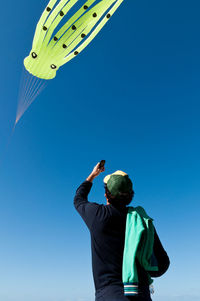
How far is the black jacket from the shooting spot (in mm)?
3357

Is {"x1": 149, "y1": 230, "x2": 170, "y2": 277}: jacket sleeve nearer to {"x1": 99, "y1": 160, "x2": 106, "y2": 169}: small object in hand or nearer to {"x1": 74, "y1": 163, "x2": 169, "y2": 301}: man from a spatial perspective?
{"x1": 74, "y1": 163, "x2": 169, "y2": 301}: man

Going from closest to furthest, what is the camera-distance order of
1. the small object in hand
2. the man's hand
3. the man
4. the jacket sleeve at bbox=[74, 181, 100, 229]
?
the man < the jacket sleeve at bbox=[74, 181, 100, 229] < the man's hand < the small object in hand

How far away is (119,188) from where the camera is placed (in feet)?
12.1

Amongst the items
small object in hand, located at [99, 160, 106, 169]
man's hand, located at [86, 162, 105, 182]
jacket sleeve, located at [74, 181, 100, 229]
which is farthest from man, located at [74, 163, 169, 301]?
small object in hand, located at [99, 160, 106, 169]

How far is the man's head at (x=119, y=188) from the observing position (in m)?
3.70

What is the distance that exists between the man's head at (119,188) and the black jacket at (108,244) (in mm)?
110

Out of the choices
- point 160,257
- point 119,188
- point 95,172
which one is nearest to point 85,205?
point 119,188

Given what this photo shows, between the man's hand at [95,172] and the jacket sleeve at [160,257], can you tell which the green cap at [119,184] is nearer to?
the man's hand at [95,172]

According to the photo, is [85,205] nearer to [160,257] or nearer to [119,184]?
[119,184]

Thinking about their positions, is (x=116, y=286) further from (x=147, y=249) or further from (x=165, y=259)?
(x=165, y=259)

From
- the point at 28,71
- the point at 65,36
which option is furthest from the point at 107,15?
the point at 28,71

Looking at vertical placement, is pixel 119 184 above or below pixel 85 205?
above

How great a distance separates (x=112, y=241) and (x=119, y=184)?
0.79 m

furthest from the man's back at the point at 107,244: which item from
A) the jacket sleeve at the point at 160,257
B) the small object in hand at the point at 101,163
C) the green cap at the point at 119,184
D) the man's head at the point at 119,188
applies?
the small object in hand at the point at 101,163
